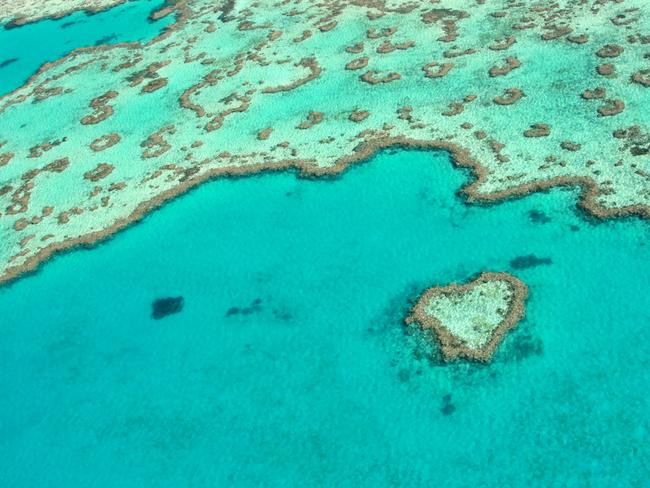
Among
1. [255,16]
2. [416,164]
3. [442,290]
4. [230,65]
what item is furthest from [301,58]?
[442,290]

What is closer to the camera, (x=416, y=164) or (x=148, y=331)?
(x=148, y=331)

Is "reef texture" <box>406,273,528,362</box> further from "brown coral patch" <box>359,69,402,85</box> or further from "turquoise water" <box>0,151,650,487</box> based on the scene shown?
"brown coral patch" <box>359,69,402,85</box>

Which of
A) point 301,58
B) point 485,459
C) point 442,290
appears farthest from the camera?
point 301,58

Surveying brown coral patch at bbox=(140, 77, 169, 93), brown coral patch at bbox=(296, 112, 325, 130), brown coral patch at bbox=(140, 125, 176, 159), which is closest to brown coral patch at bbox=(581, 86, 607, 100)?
brown coral patch at bbox=(296, 112, 325, 130)

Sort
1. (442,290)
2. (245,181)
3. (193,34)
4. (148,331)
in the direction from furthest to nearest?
1. (193,34)
2. (245,181)
3. (148,331)
4. (442,290)

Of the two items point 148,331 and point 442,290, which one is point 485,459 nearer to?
point 442,290

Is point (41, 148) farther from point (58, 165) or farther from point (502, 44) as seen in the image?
point (502, 44)

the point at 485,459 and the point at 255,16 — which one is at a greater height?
the point at 255,16

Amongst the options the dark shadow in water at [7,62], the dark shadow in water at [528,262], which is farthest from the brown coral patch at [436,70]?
the dark shadow in water at [7,62]
